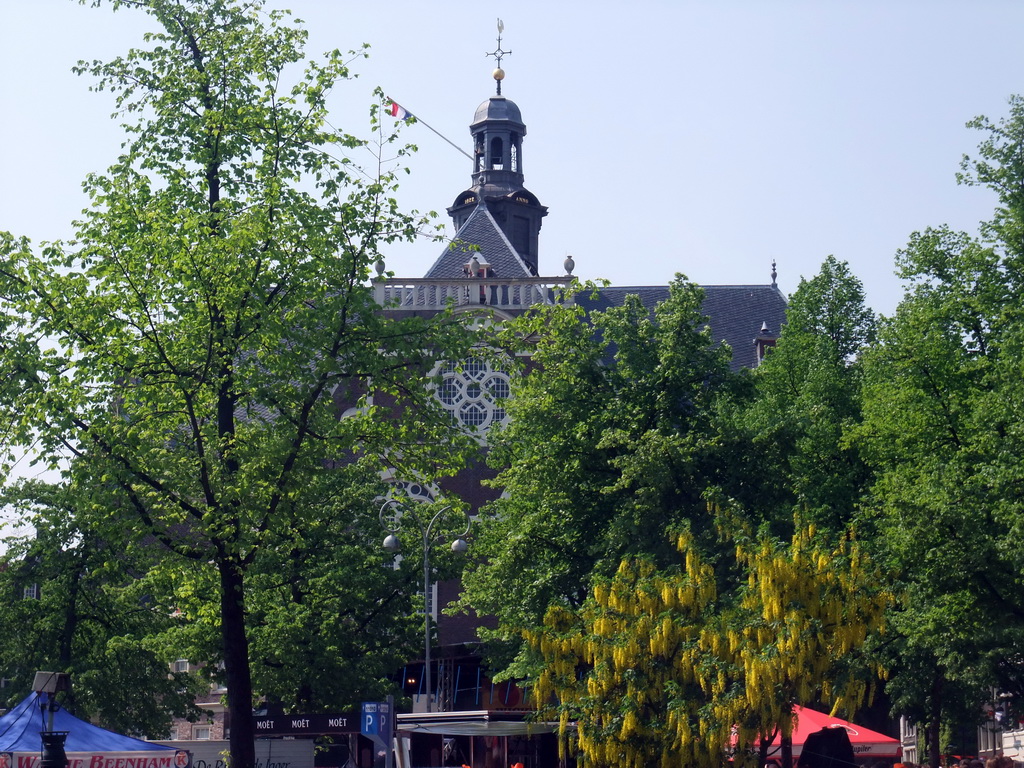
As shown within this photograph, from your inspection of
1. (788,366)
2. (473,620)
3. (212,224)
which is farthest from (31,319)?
(473,620)

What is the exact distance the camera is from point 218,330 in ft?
60.6

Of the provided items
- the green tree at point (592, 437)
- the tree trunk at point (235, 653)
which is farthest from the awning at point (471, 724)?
the tree trunk at point (235, 653)

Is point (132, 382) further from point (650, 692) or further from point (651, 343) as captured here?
point (651, 343)

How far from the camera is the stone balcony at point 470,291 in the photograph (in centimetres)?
5225

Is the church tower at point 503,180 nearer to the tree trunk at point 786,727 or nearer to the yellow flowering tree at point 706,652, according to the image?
the yellow flowering tree at point 706,652

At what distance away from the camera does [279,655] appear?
111 ft

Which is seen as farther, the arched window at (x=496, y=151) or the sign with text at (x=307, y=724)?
the arched window at (x=496, y=151)

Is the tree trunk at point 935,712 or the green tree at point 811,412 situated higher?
the green tree at point 811,412

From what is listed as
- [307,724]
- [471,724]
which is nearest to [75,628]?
[307,724]

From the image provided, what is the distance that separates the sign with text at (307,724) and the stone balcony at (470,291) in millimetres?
26358

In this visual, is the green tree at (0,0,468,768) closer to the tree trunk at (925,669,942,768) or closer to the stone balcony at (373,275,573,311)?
the tree trunk at (925,669,942,768)

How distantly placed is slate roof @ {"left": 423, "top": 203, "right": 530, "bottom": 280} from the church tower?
3.21 metres

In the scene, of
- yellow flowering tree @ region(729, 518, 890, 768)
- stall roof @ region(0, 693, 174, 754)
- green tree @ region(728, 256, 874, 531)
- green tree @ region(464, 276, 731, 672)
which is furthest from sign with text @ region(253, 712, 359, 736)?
green tree @ region(728, 256, 874, 531)

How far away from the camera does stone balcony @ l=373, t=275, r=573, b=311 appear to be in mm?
52250
